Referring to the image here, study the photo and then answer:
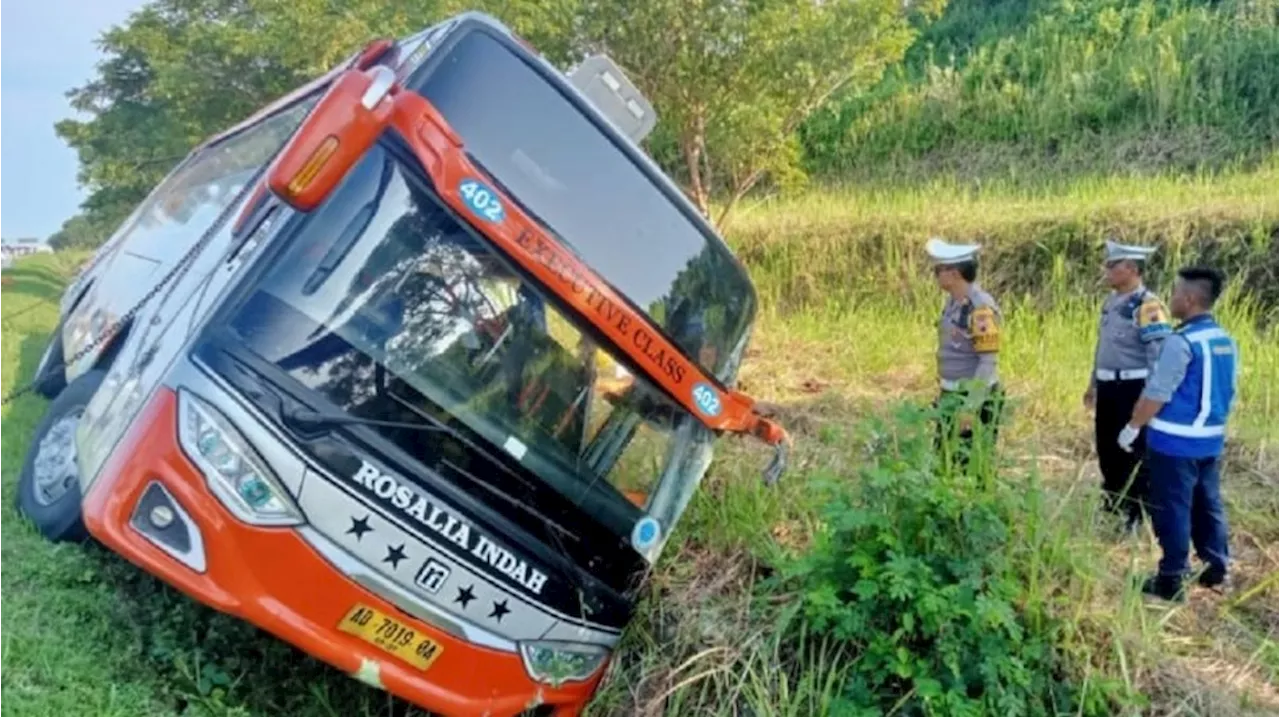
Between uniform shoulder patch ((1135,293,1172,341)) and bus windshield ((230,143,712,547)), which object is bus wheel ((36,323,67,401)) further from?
uniform shoulder patch ((1135,293,1172,341))

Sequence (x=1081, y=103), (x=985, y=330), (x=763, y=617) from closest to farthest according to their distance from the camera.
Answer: (x=763, y=617)
(x=985, y=330)
(x=1081, y=103)

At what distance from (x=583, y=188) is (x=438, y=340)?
2.51 feet

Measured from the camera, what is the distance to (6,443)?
550 centimetres

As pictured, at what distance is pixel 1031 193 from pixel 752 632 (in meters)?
8.47

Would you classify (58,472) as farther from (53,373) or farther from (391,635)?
(53,373)

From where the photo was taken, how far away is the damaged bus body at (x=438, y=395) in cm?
329

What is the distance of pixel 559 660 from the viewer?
3.81 meters

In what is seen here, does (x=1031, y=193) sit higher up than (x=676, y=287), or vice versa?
(x=1031, y=193)

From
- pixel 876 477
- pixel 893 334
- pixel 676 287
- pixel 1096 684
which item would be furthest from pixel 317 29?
pixel 1096 684

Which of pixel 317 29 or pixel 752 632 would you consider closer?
pixel 752 632

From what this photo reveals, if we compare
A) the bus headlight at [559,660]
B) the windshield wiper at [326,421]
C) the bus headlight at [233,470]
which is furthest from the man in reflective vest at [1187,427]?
the bus headlight at [233,470]

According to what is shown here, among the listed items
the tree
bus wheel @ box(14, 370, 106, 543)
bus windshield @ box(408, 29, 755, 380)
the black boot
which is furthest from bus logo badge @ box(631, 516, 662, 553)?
the tree

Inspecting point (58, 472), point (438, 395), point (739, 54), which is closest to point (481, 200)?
point (438, 395)

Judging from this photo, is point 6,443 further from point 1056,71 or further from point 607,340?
point 1056,71
